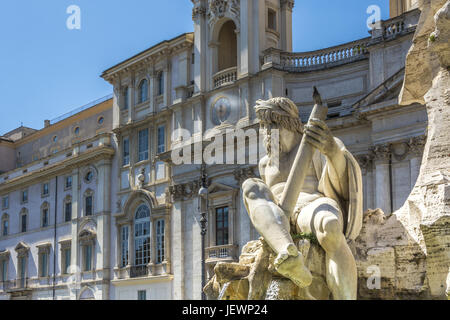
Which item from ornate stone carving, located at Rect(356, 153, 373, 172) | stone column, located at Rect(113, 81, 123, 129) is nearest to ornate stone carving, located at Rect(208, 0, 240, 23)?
stone column, located at Rect(113, 81, 123, 129)

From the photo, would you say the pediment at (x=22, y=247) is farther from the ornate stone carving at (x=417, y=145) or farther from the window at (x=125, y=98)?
the ornate stone carving at (x=417, y=145)

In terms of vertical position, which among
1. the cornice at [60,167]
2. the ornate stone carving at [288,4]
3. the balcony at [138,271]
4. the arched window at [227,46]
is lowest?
the balcony at [138,271]

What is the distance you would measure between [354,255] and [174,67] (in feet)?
99.8

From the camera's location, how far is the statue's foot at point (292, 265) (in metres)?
5.71

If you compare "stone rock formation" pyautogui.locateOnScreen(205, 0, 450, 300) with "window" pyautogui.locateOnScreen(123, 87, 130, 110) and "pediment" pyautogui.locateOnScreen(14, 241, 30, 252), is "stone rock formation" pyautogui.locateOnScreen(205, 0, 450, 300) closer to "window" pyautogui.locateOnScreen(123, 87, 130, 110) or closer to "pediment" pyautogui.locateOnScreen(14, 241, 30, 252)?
"window" pyautogui.locateOnScreen(123, 87, 130, 110)

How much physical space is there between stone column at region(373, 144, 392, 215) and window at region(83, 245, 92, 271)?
19.6m

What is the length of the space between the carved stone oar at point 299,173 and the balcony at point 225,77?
84.1 feet

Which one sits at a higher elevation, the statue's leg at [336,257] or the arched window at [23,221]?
the arched window at [23,221]

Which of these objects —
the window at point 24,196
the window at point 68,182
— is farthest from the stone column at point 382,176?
the window at point 24,196

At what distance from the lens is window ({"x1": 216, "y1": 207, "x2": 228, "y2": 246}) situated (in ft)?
103

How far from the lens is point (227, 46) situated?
1378 inches

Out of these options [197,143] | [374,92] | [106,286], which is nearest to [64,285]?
[106,286]

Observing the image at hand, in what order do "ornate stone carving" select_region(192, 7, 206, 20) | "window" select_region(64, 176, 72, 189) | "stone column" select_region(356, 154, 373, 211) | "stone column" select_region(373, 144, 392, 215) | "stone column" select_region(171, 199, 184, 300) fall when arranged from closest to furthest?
1. "stone column" select_region(373, 144, 392, 215)
2. "stone column" select_region(356, 154, 373, 211)
3. "stone column" select_region(171, 199, 184, 300)
4. "ornate stone carving" select_region(192, 7, 206, 20)
5. "window" select_region(64, 176, 72, 189)

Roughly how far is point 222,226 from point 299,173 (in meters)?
25.4
